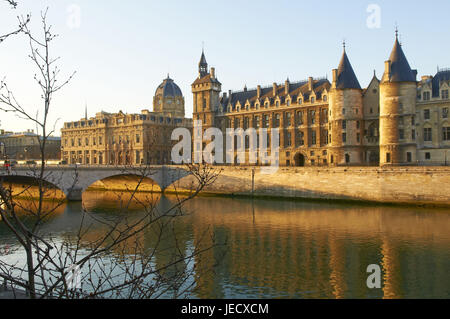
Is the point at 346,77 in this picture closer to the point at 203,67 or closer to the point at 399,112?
the point at 399,112

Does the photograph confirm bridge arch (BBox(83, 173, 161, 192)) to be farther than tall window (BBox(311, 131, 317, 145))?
No

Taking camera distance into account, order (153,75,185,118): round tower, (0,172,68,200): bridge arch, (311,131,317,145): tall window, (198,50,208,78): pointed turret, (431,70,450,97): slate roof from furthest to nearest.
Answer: (153,75,185,118): round tower
(198,50,208,78): pointed turret
(311,131,317,145): tall window
(431,70,450,97): slate roof
(0,172,68,200): bridge arch

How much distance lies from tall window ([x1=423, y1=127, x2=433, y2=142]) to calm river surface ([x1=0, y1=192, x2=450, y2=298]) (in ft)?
52.0

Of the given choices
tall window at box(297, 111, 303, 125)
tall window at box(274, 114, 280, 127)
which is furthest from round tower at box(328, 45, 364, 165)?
tall window at box(274, 114, 280, 127)

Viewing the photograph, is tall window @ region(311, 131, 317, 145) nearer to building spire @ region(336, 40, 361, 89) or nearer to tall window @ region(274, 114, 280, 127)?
tall window @ region(274, 114, 280, 127)

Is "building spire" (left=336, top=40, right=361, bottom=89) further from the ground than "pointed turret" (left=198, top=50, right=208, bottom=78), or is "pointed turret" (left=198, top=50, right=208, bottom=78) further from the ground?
"pointed turret" (left=198, top=50, right=208, bottom=78)

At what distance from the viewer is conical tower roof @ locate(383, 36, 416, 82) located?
2015 inches

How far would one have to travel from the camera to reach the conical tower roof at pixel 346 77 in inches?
2276

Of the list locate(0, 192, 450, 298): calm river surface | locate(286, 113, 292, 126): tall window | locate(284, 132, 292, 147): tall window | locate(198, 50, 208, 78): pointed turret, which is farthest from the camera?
locate(198, 50, 208, 78): pointed turret

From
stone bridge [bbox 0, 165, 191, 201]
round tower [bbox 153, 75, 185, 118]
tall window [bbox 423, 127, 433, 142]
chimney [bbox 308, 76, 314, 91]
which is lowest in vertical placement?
stone bridge [bbox 0, 165, 191, 201]

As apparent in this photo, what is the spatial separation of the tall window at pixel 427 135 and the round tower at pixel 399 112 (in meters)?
3.77

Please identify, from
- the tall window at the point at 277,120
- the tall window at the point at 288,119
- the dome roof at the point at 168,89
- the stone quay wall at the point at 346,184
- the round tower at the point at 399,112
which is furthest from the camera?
the dome roof at the point at 168,89

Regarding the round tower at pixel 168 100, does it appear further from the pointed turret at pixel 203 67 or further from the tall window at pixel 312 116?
the tall window at pixel 312 116

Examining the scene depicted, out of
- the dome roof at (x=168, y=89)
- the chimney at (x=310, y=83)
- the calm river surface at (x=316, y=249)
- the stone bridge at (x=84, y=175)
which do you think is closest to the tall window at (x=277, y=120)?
the chimney at (x=310, y=83)
